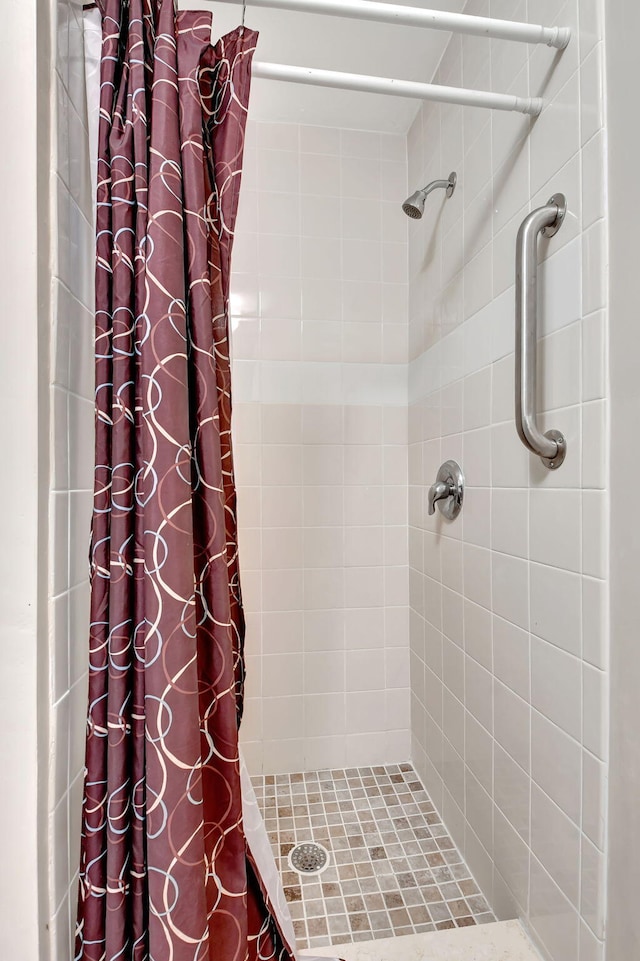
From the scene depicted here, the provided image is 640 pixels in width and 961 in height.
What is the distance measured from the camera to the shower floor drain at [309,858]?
127 cm

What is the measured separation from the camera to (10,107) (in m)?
0.61

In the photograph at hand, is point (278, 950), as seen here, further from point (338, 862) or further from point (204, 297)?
point (204, 297)

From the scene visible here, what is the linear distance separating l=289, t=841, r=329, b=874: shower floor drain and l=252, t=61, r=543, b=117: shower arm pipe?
1.69m

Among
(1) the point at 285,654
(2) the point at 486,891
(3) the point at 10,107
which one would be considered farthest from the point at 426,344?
(2) the point at 486,891

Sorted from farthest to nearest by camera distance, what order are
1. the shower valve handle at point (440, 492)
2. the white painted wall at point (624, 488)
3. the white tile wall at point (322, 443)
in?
1. the white tile wall at point (322, 443)
2. the shower valve handle at point (440, 492)
3. the white painted wall at point (624, 488)

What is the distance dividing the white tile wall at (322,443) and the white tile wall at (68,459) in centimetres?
92

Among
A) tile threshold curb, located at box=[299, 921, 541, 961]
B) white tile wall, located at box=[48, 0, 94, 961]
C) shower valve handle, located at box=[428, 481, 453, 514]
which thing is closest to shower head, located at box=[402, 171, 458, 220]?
shower valve handle, located at box=[428, 481, 453, 514]

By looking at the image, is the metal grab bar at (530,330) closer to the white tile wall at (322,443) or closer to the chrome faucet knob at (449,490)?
the chrome faucet knob at (449,490)

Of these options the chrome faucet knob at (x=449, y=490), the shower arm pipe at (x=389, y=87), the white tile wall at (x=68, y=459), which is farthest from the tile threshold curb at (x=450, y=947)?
the shower arm pipe at (x=389, y=87)

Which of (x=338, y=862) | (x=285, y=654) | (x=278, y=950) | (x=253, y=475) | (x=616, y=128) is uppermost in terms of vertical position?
(x=616, y=128)

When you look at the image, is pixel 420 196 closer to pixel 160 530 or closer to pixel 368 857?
pixel 160 530

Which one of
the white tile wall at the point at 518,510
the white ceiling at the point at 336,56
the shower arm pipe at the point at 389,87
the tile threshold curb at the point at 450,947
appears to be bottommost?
the tile threshold curb at the point at 450,947

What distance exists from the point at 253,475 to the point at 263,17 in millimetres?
1250

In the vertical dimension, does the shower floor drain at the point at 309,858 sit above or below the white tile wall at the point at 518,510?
below
